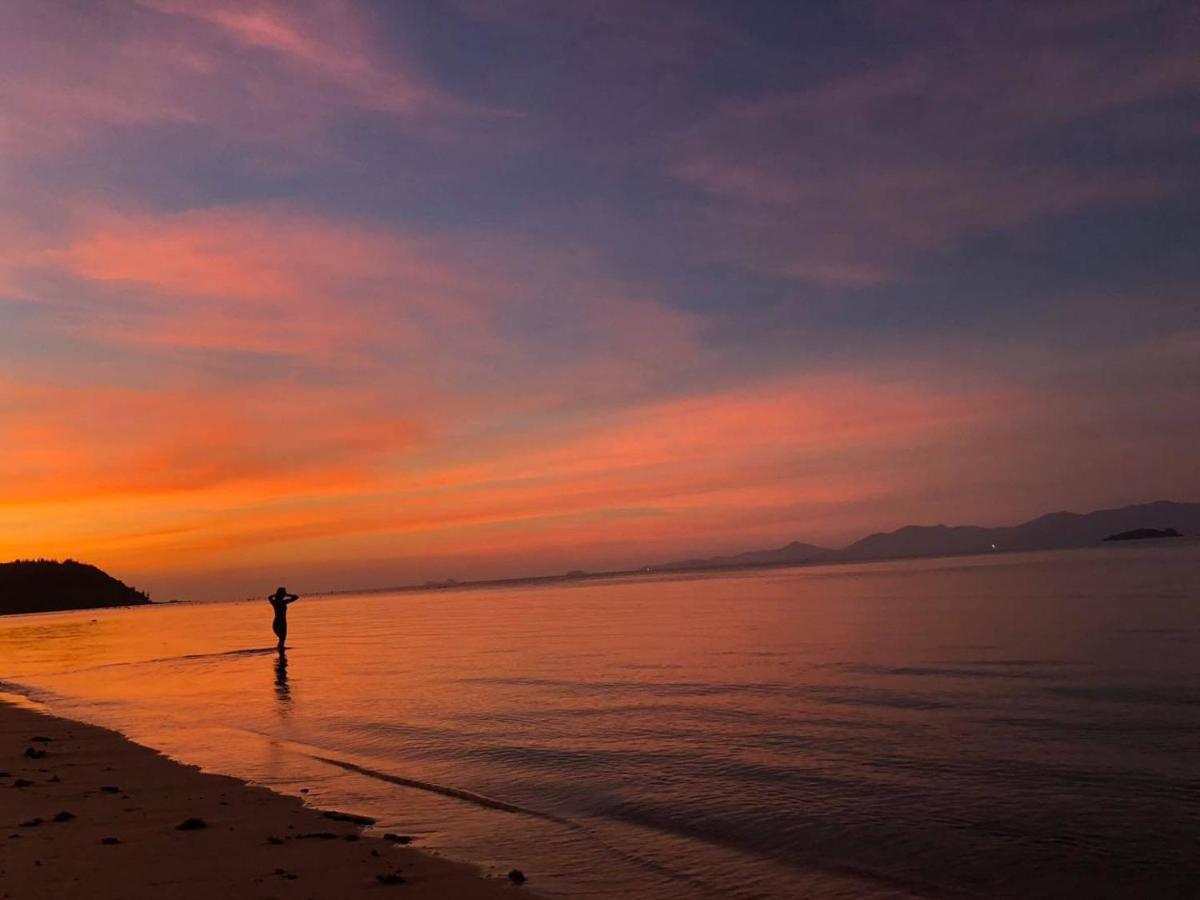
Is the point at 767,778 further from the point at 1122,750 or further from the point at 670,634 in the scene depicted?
the point at 670,634

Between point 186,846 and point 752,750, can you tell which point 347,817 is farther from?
point 752,750

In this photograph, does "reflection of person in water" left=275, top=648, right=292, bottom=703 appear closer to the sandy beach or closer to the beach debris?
the sandy beach

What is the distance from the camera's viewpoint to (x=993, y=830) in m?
11.3

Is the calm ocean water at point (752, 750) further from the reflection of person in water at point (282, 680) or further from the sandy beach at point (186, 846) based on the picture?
the sandy beach at point (186, 846)

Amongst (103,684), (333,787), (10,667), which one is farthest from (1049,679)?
(10,667)

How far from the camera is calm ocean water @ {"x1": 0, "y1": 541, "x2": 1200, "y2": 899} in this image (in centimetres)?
1030

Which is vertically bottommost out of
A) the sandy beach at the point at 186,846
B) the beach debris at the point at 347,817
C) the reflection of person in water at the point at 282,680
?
the reflection of person in water at the point at 282,680

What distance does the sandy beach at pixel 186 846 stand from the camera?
8727 millimetres

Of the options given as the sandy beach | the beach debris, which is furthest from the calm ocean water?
the sandy beach

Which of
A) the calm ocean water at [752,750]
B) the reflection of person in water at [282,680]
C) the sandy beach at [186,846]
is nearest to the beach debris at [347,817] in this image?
the sandy beach at [186,846]

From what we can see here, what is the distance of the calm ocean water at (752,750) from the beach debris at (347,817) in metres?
0.22

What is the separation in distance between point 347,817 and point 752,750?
25.7 feet

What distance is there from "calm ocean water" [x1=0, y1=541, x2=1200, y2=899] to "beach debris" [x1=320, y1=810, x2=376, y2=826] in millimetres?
224

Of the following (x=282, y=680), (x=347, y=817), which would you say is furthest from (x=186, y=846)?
(x=282, y=680)
